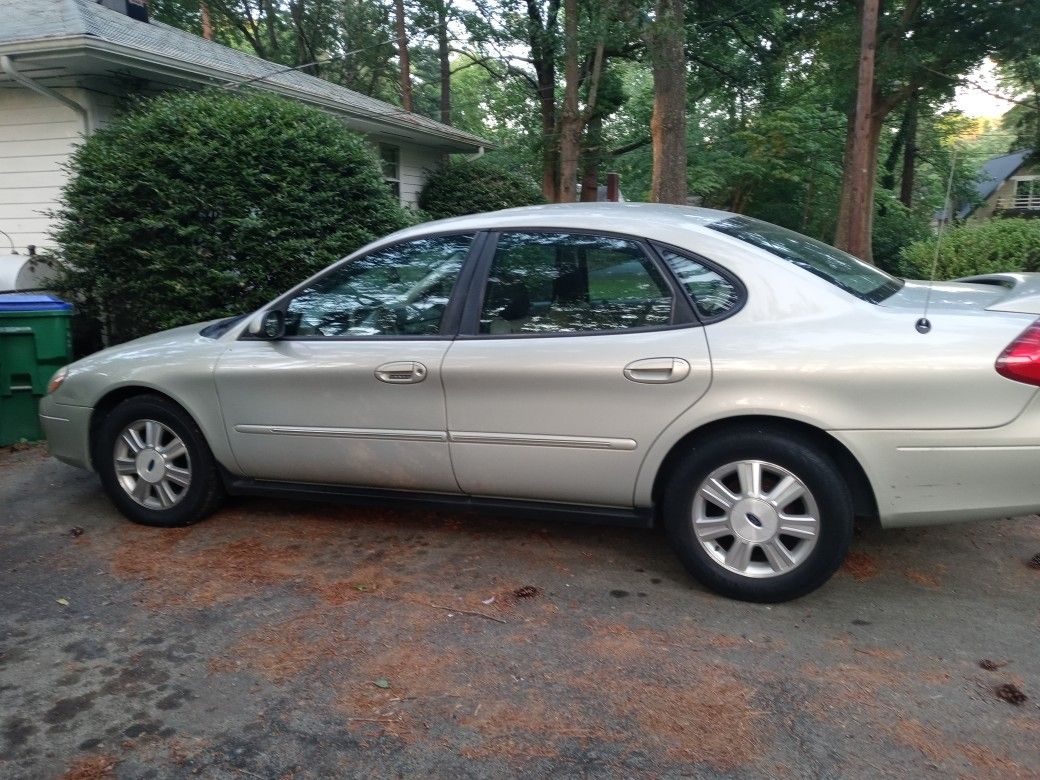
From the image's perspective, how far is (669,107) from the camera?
10.8 m

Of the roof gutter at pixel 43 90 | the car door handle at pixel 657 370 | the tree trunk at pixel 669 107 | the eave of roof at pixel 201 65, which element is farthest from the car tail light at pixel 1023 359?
the roof gutter at pixel 43 90

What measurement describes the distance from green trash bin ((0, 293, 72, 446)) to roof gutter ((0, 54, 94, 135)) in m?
3.25

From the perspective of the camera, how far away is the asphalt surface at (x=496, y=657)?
2.66 metres

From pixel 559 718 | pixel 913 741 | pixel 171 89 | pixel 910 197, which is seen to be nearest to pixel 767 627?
pixel 913 741

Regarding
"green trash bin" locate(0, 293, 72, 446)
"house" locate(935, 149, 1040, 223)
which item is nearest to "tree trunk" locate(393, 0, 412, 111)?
"green trash bin" locate(0, 293, 72, 446)

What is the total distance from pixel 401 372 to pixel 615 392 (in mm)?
1023

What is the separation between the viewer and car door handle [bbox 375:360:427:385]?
3.97 m

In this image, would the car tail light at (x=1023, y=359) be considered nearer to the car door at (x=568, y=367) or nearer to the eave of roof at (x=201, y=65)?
the car door at (x=568, y=367)

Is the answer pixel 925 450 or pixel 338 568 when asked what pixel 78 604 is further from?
pixel 925 450

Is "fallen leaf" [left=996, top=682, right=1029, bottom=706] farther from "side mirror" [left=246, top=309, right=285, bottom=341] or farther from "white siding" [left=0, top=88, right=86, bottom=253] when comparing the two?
"white siding" [left=0, top=88, right=86, bottom=253]

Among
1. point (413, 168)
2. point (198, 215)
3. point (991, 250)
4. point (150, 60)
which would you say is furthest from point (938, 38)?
point (198, 215)

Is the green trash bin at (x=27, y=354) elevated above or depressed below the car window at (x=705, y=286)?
below

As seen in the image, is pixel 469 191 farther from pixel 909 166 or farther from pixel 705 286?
pixel 909 166

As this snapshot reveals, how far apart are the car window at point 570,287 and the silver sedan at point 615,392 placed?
0.01 m
